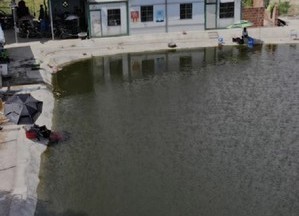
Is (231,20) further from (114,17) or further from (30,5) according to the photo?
(30,5)

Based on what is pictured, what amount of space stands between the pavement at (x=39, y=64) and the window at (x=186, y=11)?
5.67 ft

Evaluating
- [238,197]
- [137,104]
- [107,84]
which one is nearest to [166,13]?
[107,84]

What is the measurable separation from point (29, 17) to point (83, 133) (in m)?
27.6

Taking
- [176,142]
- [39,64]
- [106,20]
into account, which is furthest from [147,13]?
[176,142]

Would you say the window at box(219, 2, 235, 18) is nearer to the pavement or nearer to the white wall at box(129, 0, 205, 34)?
the pavement

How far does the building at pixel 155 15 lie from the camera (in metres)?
47.8

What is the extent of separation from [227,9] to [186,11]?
13.5ft

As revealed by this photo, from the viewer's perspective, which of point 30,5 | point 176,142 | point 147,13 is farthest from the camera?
point 30,5

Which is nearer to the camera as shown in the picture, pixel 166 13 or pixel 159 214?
pixel 159 214

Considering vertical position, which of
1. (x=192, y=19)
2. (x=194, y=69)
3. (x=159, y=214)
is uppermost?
(x=192, y=19)

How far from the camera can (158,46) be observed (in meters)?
46.8

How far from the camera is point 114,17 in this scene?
48125mm

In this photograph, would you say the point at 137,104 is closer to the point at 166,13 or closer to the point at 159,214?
the point at 159,214

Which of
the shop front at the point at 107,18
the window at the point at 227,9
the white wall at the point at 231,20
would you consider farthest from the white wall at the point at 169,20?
the window at the point at 227,9
